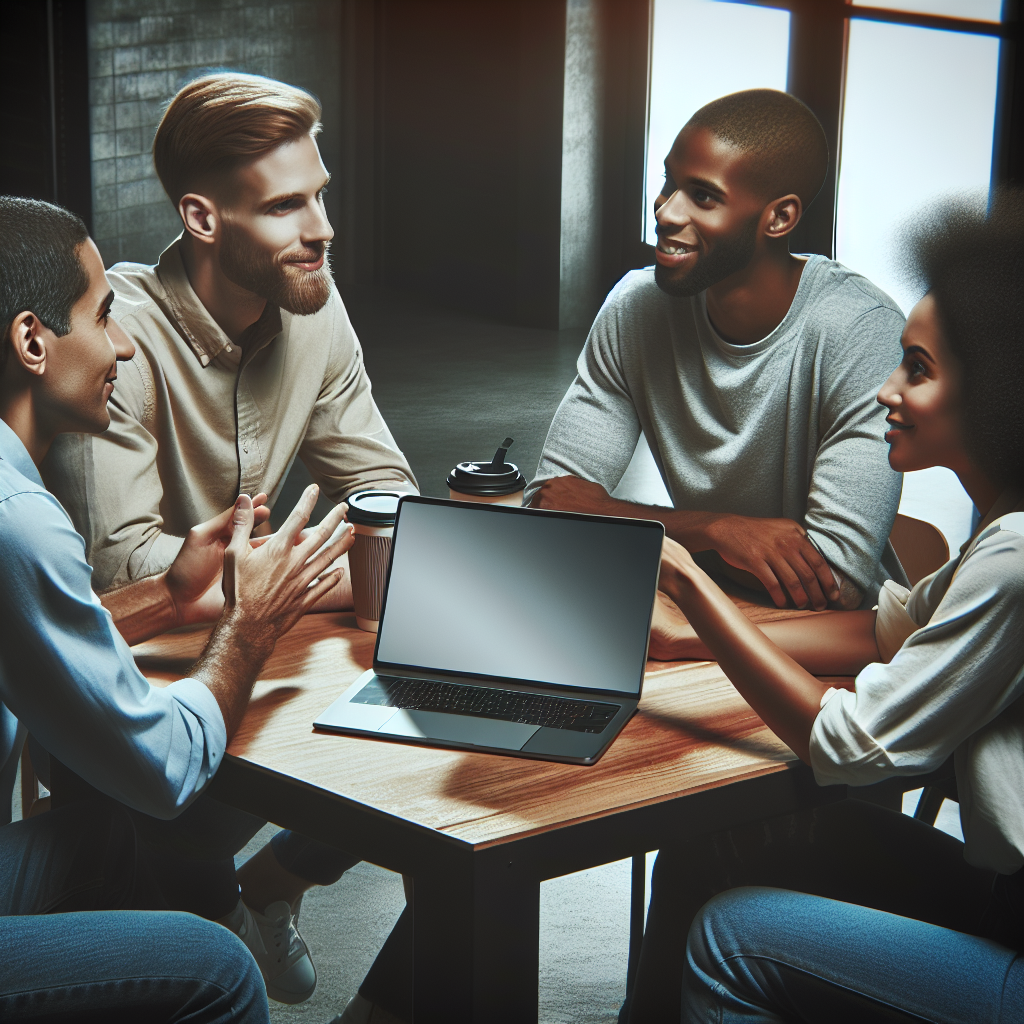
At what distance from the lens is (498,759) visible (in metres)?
1.30

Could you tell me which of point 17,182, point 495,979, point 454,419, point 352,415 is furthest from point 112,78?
point 495,979

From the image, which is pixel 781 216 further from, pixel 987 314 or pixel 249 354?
pixel 249 354

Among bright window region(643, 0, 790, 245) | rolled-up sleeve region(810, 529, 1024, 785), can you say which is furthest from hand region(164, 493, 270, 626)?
bright window region(643, 0, 790, 245)

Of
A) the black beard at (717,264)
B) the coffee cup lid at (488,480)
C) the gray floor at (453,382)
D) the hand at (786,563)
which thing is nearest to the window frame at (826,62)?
the gray floor at (453,382)

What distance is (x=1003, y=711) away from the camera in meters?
1.26

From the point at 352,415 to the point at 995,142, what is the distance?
5.19 metres

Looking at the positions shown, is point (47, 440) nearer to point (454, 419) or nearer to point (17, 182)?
point (17, 182)

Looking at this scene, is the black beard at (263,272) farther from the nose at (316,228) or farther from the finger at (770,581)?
the finger at (770,581)

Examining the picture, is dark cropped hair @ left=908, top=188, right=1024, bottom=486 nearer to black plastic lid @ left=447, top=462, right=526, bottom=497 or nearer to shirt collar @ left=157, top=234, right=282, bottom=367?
black plastic lid @ left=447, top=462, right=526, bottom=497

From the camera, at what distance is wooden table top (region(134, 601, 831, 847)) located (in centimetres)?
119

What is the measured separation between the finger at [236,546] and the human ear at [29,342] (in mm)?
263

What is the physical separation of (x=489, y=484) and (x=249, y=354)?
23.0 inches

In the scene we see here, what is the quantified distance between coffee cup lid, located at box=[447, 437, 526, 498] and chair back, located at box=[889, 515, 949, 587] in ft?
2.35

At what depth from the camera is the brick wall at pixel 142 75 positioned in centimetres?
679
